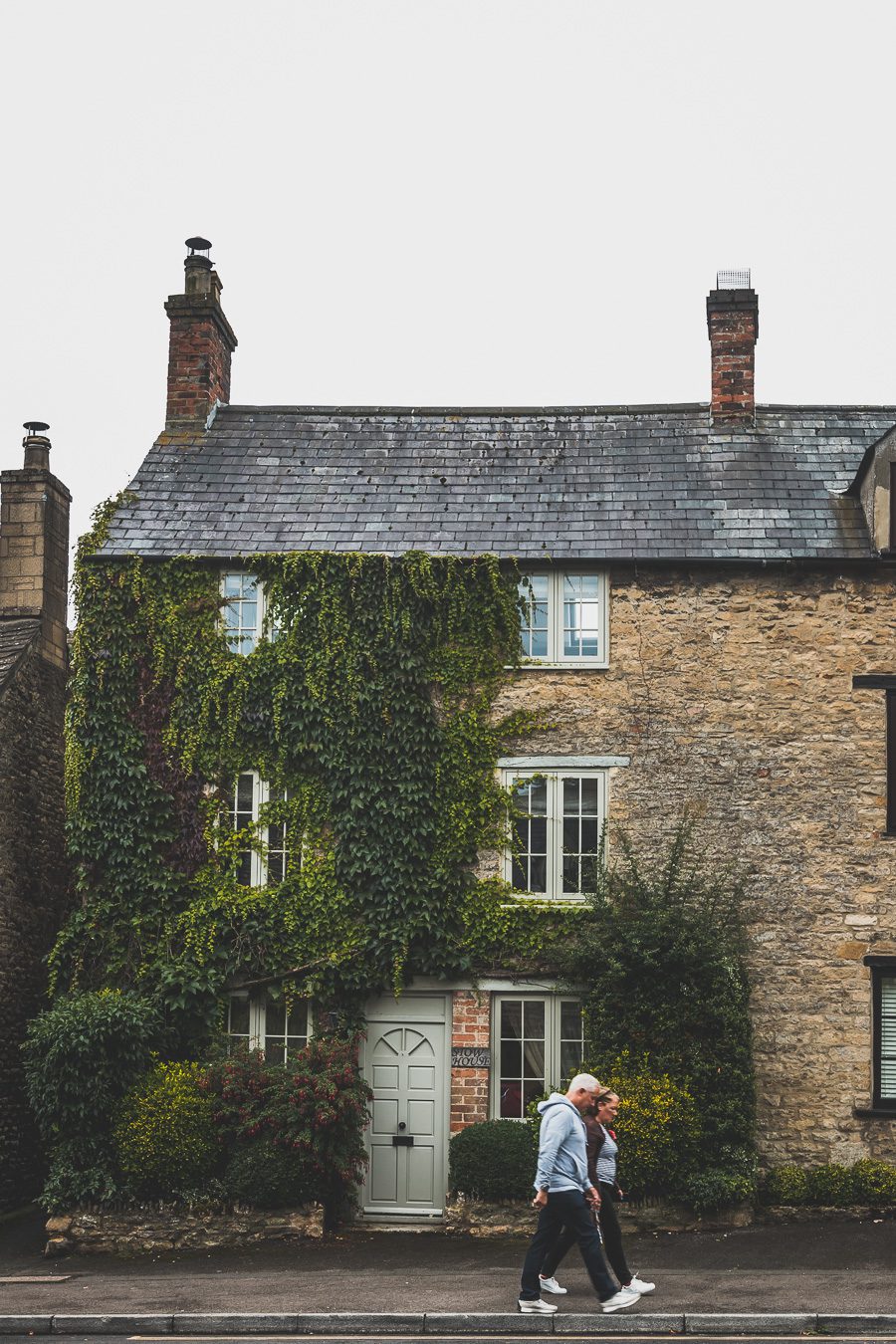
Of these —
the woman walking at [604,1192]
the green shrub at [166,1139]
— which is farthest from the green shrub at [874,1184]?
the green shrub at [166,1139]

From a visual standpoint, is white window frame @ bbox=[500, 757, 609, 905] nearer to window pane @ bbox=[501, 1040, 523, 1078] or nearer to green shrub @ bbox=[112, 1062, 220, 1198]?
window pane @ bbox=[501, 1040, 523, 1078]

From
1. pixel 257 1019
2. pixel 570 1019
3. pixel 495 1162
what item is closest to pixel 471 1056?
pixel 570 1019

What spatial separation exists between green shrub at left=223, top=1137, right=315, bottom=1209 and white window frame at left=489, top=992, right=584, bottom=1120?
8.51 feet

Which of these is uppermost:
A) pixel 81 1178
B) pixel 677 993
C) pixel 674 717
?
pixel 674 717

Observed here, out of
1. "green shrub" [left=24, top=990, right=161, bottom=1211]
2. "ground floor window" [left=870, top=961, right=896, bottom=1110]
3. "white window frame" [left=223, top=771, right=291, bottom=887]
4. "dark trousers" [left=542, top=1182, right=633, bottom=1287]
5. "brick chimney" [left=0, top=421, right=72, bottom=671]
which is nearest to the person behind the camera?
"dark trousers" [left=542, top=1182, right=633, bottom=1287]

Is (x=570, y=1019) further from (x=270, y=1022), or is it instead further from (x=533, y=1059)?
(x=270, y=1022)

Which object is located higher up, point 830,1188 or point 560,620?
point 560,620

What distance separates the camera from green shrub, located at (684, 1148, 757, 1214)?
15.0 m

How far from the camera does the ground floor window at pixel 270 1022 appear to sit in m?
17.1

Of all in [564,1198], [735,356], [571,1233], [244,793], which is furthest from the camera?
[735,356]

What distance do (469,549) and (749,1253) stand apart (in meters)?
8.78

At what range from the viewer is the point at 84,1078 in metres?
15.7

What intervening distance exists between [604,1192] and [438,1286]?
2173mm

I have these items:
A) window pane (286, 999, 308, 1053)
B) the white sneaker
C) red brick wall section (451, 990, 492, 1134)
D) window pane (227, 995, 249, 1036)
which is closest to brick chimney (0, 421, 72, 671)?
window pane (227, 995, 249, 1036)
